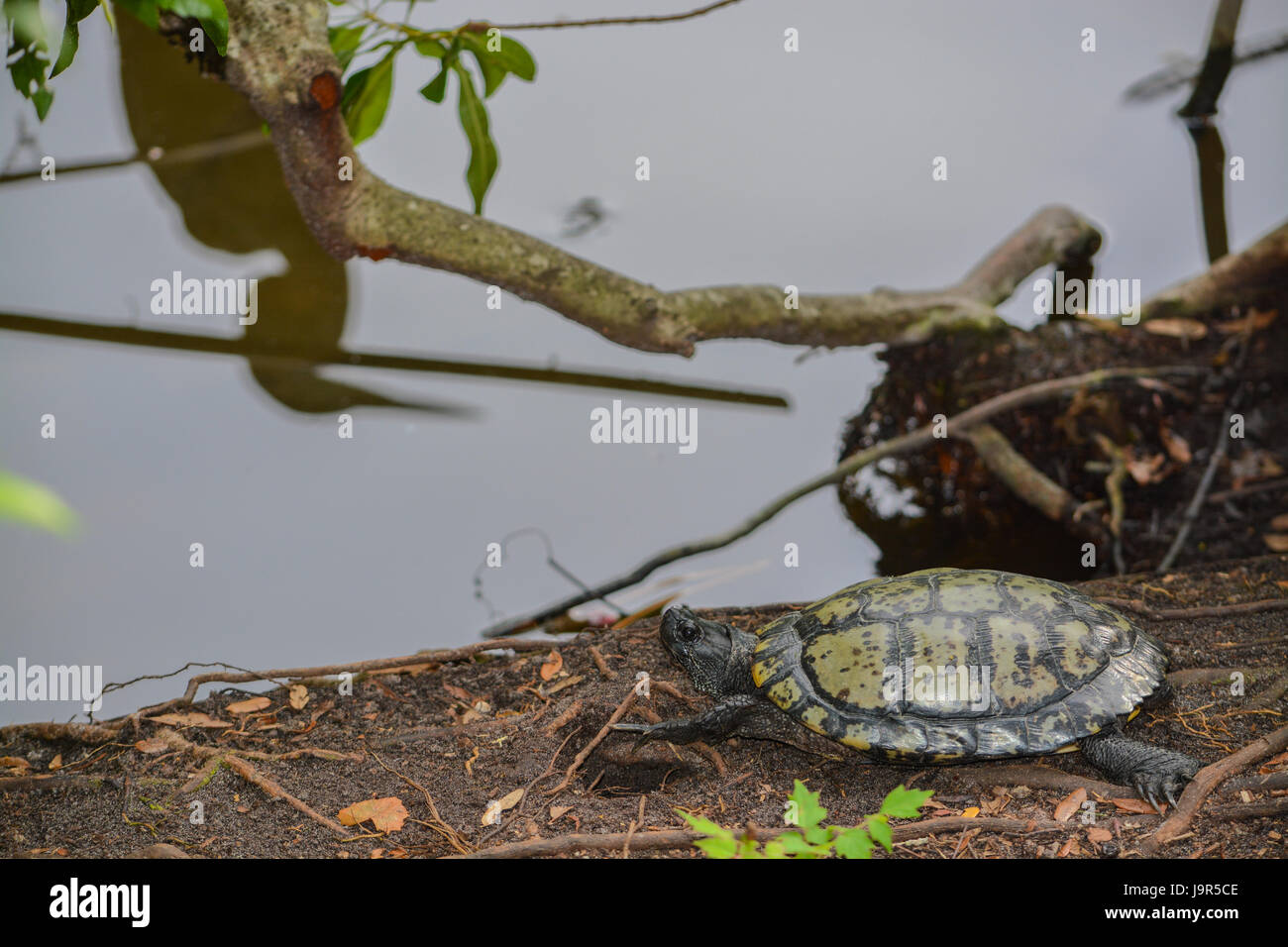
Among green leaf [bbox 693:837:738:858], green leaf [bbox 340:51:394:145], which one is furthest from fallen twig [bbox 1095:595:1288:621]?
green leaf [bbox 340:51:394:145]

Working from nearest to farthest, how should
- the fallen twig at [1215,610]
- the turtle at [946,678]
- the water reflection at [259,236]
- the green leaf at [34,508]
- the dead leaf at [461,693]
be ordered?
the green leaf at [34,508]
the turtle at [946,678]
the dead leaf at [461,693]
the fallen twig at [1215,610]
the water reflection at [259,236]

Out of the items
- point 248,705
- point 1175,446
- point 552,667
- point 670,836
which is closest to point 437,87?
point 552,667

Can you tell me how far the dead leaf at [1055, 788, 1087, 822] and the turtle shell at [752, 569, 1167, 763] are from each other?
0.11 meters

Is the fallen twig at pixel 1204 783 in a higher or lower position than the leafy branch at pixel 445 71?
lower

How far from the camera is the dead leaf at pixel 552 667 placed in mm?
2566

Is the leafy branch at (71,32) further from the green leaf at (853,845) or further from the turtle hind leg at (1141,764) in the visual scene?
the turtle hind leg at (1141,764)

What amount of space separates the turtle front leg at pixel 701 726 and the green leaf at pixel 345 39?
6.87 feet

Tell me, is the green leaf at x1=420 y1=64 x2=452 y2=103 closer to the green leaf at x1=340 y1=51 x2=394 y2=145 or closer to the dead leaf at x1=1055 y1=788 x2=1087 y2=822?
the green leaf at x1=340 y1=51 x2=394 y2=145

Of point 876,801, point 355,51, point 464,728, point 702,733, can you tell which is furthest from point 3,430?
point 876,801

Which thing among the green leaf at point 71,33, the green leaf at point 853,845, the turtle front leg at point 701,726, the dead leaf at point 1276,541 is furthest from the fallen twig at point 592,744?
the dead leaf at point 1276,541

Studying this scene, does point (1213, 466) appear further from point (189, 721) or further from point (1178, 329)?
point (189, 721)

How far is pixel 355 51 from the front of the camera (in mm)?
2770

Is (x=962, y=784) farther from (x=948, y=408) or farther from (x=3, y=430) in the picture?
(x=3, y=430)
